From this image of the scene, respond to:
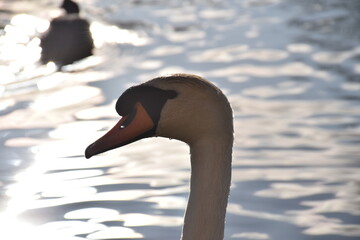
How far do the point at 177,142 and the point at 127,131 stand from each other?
232 inches

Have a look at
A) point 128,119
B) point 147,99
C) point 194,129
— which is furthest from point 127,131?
point 194,129

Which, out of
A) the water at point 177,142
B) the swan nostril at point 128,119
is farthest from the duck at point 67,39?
the swan nostril at point 128,119

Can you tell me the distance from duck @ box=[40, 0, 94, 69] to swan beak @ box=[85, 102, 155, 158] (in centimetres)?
999

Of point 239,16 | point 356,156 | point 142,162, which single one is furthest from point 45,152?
point 239,16

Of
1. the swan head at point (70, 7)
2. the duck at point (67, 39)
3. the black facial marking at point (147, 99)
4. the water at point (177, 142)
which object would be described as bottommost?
the black facial marking at point (147, 99)

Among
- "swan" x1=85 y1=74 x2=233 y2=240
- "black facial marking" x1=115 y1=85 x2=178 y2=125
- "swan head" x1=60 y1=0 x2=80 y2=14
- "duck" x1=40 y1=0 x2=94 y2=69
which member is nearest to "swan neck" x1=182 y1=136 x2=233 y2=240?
"swan" x1=85 y1=74 x2=233 y2=240

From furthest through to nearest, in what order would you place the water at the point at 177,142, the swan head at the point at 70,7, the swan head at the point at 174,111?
the swan head at the point at 70,7 < the water at the point at 177,142 < the swan head at the point at 174,111

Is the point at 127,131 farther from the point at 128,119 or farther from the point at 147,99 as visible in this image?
the point at 147,99

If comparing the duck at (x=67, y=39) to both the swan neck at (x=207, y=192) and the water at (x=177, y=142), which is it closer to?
the water at (x=177, y=142)

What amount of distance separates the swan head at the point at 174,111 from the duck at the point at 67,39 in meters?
10.0

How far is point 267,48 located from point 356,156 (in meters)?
4.82

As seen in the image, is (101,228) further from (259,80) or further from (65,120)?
(259,80)

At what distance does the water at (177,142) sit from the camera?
9.64 meters

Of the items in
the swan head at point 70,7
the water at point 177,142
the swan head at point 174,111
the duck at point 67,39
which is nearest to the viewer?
the swan head at point 174,111
